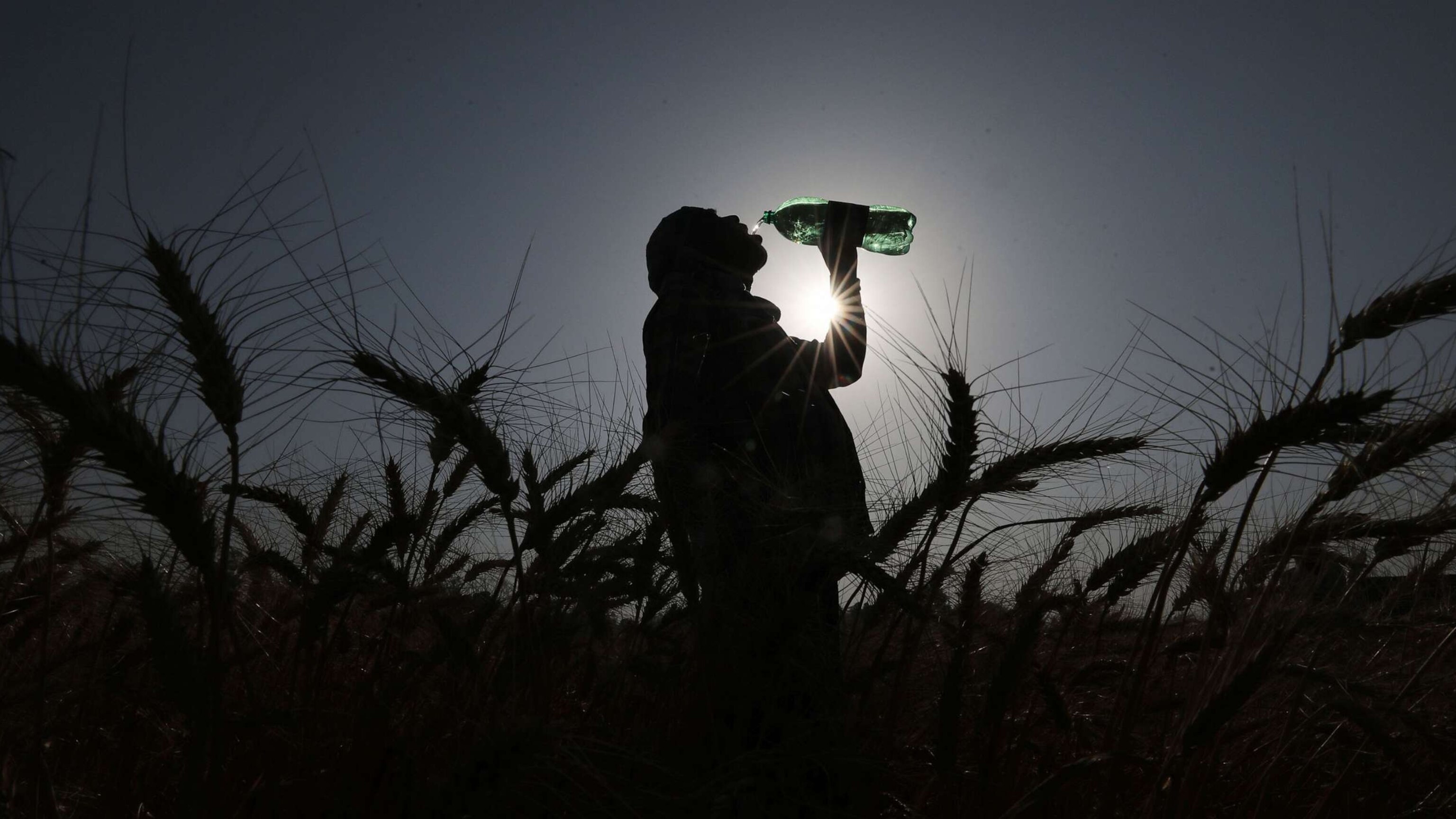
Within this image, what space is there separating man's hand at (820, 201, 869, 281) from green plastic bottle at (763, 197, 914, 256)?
17.1 inches

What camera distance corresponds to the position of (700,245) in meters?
3.28

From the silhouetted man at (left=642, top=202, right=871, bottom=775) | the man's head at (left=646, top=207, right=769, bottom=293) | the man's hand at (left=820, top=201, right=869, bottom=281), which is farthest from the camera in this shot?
the man's hand at (left=820, top=201, right=869, bottom=281)

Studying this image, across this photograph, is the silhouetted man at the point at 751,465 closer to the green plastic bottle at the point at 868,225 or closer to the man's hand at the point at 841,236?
the man's hand at the point at 841,236

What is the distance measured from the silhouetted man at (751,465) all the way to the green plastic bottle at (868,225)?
0.61m

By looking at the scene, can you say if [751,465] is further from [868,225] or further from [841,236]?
[868,225]

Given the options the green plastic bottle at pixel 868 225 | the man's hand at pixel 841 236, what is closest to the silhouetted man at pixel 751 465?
the man's hand at pixel 841 236

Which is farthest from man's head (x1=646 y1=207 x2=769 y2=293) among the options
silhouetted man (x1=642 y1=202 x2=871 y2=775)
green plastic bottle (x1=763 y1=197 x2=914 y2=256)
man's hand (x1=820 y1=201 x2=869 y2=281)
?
green plastic bottle (x1=763 y1=197 x2=914 y2=256)

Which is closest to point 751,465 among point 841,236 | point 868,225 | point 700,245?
point 700,245

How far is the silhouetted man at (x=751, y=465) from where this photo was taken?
5.14ft

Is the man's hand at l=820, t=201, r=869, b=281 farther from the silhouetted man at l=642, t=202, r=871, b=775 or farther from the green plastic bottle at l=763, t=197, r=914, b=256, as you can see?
the green plastic bottle at l=763, t=197, r=914, b=256

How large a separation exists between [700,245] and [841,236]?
1.94 feet

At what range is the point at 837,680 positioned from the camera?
5.59 ft

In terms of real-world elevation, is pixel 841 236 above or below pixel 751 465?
above

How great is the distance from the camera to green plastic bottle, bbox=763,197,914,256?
403 centimetres
